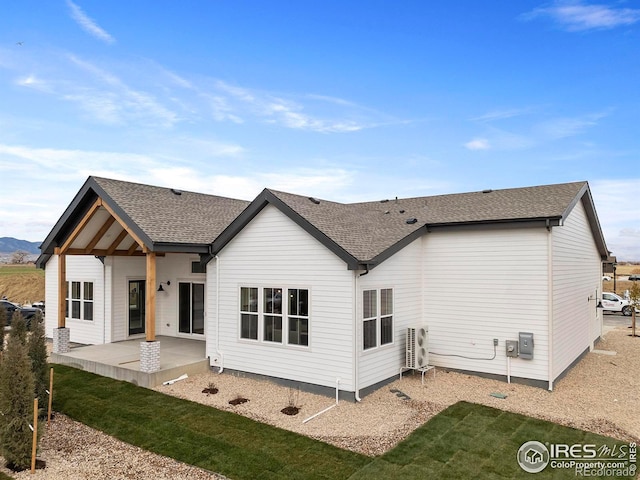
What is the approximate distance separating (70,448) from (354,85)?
1737cm

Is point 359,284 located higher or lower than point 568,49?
lower

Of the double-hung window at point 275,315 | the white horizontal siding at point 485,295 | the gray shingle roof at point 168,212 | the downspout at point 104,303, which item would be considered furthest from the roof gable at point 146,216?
the white horizontal siding at point 485,295

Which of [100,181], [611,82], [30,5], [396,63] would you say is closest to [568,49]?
[611,82]

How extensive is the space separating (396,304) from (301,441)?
487 cm

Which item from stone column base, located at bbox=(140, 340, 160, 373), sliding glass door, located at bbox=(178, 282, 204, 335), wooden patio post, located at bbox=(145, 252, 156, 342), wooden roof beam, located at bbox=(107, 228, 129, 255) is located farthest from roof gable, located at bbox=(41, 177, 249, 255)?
sliding glass door, located at bbox=(178, 282, 204, 335)

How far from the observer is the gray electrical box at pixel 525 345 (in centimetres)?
1030

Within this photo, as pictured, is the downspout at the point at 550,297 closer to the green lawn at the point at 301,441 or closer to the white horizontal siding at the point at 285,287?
the green lawn at the point at 301,441

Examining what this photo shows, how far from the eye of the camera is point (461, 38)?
16.4 m

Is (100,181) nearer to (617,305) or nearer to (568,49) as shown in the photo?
(568,49)

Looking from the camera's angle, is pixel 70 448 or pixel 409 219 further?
pixel 409 219

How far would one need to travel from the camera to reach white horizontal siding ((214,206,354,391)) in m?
9.45

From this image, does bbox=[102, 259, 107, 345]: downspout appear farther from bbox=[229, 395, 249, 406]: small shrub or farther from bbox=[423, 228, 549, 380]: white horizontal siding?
bbox=[423, 228, 549, 380]: white horizontal siding

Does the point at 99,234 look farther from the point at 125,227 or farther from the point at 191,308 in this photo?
the point at 191,308

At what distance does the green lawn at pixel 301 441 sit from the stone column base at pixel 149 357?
107 centimetres
